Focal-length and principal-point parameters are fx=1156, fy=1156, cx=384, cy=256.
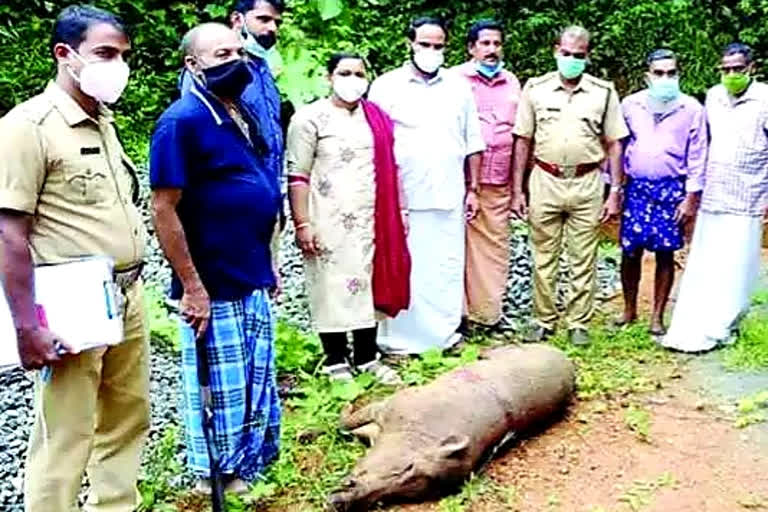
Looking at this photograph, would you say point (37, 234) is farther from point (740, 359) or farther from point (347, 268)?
point (740, 359)

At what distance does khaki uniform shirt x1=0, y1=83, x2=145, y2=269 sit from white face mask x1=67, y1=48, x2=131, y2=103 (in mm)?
62

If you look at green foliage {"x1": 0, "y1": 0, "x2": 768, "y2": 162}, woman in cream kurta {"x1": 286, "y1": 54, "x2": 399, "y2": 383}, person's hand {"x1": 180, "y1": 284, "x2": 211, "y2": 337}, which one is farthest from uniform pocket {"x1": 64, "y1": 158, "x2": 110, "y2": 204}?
green foliage {"x1": 0, "y1": 0, "x2": 768, "y2": 162}

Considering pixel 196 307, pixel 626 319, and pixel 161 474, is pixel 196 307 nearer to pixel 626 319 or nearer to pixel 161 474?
pixel 161 474

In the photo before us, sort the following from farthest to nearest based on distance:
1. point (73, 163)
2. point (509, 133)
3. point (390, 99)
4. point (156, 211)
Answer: point (509, 133)
point (390, 99)
point (156, 211)
point (73, 163)

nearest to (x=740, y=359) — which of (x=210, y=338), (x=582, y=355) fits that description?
(x=582, y=355)

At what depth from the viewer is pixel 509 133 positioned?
5973 mm

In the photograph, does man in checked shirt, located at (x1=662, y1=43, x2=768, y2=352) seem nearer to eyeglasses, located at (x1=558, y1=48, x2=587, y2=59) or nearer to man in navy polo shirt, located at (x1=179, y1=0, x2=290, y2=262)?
eyeglasses, located at (x1=558, y1=48, x2=587, y2=59)

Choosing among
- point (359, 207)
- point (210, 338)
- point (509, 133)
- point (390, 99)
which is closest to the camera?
point (210, 338)

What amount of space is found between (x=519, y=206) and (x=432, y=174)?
684 millimetres

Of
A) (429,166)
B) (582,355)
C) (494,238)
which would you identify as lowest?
(582,355)

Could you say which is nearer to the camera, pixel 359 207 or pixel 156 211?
pixel 156 211

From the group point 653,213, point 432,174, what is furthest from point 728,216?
point 432,174

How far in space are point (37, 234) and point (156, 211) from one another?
0.45 m

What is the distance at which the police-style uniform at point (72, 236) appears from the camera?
313cm
